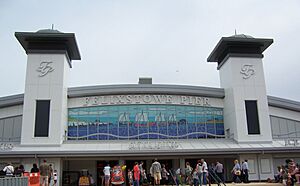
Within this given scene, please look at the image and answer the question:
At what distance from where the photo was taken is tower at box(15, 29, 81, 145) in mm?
24891

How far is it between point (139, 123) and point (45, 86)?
7337 millimetres

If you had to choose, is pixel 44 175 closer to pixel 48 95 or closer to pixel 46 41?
pixel 48 95

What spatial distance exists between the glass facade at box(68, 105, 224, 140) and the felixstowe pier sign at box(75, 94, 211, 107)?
1.02 ft

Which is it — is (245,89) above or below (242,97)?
above

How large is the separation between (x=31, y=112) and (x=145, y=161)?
8.96 meters

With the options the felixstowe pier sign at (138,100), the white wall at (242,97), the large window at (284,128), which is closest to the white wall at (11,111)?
the felixstowe pier sign at (138,100)

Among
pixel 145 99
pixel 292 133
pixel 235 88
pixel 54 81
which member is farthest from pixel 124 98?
pixel 292 133

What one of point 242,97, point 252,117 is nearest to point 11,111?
point 242,97

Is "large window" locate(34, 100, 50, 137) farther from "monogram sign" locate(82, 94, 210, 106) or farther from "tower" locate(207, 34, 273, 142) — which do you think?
"tower" locate(207, 34, 273, 142)

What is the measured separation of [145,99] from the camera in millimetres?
27797

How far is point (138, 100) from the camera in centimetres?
2770

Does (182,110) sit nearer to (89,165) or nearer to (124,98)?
Result: (124,98)

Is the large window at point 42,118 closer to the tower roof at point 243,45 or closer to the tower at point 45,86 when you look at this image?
the tower at point 45,86

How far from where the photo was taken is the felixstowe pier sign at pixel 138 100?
2747cm
